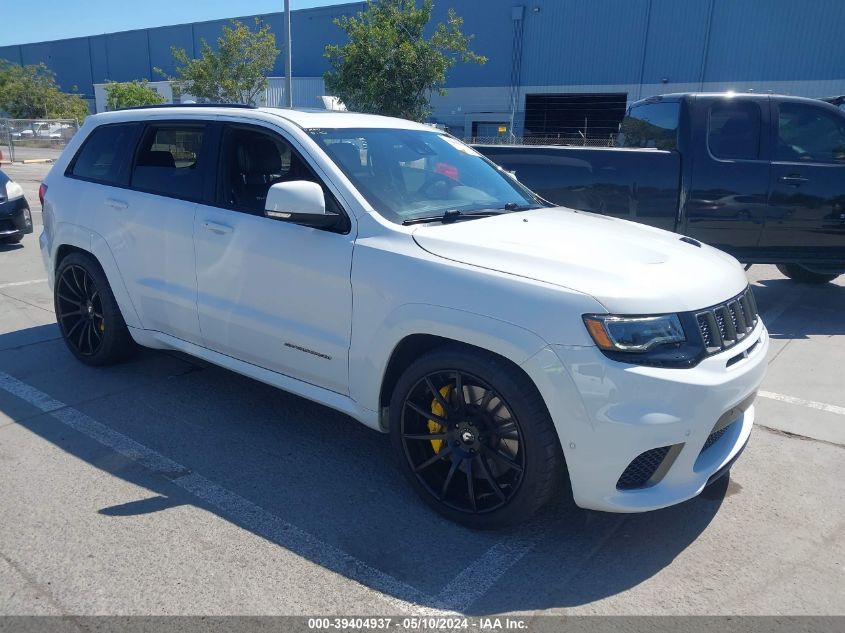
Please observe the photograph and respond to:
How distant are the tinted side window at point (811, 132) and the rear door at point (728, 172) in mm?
220

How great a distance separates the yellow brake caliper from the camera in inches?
127

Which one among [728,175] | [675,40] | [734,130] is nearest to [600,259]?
[728,175]

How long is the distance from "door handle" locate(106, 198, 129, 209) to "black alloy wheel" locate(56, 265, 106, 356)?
0.58 m

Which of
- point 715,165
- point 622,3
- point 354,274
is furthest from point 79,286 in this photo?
point 622,3

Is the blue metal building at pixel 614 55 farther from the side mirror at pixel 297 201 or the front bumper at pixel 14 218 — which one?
the side mirror at pixel 297 201

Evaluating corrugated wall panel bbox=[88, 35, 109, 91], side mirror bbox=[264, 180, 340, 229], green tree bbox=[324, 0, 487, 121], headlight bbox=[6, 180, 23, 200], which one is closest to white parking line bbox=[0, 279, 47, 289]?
headlight bbox=[6, 180, 23, 200]

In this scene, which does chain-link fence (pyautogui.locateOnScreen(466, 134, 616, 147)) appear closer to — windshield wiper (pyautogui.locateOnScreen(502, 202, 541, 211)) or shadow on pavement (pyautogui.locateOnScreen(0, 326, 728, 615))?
windshield wiper (pyautogui.locateOnScreen(502, 202, 541, 211))

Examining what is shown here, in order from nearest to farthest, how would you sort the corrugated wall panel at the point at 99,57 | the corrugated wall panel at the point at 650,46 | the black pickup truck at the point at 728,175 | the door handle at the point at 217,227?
the door handle at the point at 217,227 → the black pickup truck at the point at 728,175 → the corrugated wall panel at the point at 650,46 → the corrugated wall panel at the point at 99,57

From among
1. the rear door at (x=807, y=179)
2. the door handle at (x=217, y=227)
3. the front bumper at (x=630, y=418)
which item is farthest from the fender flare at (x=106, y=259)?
the rear door at (x=807, y=179)

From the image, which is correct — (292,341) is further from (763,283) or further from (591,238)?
(763,283)

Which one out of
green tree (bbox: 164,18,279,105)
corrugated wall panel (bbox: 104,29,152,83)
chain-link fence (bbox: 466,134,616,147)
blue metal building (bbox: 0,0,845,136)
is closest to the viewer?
chain-link fence (bbox: 466,134,616,147)

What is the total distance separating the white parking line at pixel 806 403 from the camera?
4.81 m

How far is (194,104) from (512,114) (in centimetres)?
3145

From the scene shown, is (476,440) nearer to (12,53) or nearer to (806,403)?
(806,403)
